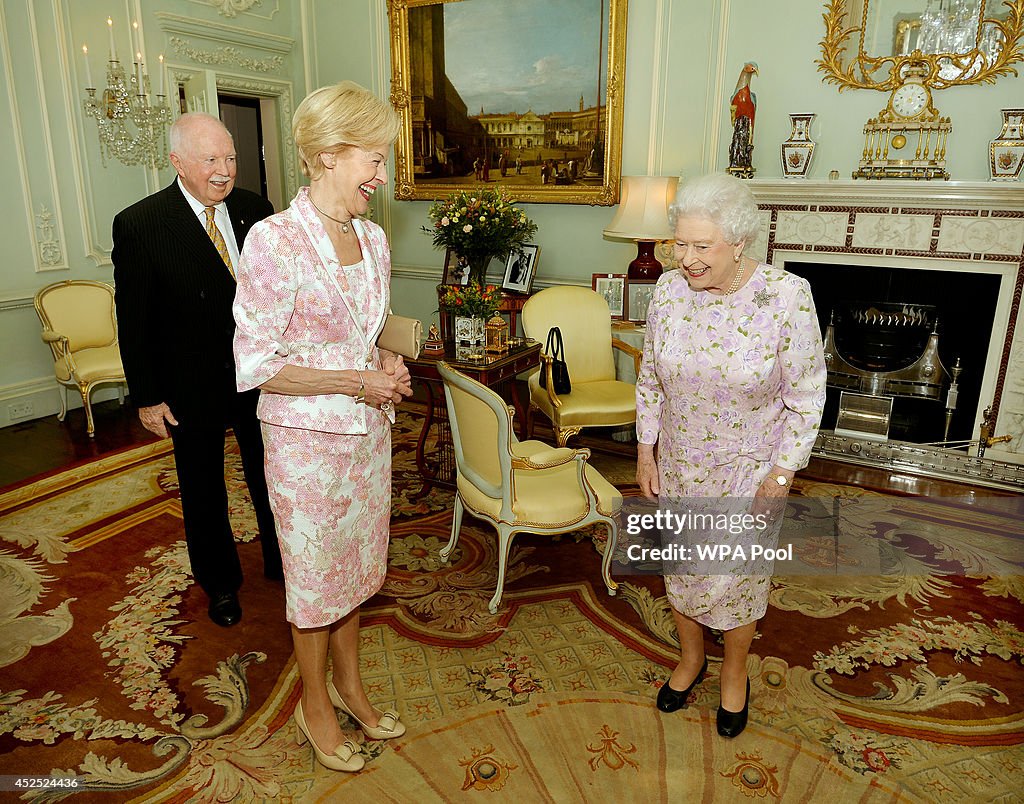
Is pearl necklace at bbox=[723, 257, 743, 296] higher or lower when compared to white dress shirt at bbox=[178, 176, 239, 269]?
lower

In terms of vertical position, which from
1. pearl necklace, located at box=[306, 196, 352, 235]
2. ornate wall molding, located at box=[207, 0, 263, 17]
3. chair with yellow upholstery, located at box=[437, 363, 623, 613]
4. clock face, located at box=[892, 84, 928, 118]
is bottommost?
chair with yellow upholstery, located at box=[437, 363, 623, 613]

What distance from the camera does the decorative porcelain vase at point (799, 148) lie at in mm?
4863

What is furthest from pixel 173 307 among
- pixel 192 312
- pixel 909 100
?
pixel 909 100

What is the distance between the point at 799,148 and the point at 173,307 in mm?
4085

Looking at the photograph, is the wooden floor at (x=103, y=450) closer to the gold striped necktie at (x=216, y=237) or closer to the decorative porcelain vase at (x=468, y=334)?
the decorative porcelain vase at (x=468, y=334)

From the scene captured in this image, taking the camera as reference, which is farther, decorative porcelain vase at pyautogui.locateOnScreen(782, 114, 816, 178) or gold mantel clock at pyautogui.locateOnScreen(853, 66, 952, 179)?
decorative porcelain vase at pyautogui.locateOnScreen(782, 114, 816, 178)

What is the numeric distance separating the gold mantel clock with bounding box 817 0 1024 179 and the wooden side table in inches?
104

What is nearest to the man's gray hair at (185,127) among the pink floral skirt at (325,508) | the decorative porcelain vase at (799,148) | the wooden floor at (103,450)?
the pink floral skirt at (325,508)

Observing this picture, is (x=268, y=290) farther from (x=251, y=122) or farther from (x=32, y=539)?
(x=251, y=122)

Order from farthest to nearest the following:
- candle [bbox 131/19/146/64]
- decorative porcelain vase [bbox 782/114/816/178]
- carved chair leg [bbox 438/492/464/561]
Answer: candle [bbox 131/19/146/64], decorative porcelain vase [bbox 782/114/816/178], carved chair leg [bbox 438/492/464/561]

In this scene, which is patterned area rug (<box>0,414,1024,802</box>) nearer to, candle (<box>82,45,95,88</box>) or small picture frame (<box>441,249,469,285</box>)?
small picture frame (<box>441,249,469,285</box>)

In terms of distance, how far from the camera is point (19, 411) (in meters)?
5.43

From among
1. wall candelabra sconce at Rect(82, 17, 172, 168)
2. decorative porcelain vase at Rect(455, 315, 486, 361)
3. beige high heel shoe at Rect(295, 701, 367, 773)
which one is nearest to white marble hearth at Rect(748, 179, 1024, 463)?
decorative porcelain vase at Rect(455, 315, 486, 361)

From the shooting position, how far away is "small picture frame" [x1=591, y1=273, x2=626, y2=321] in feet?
17.6
